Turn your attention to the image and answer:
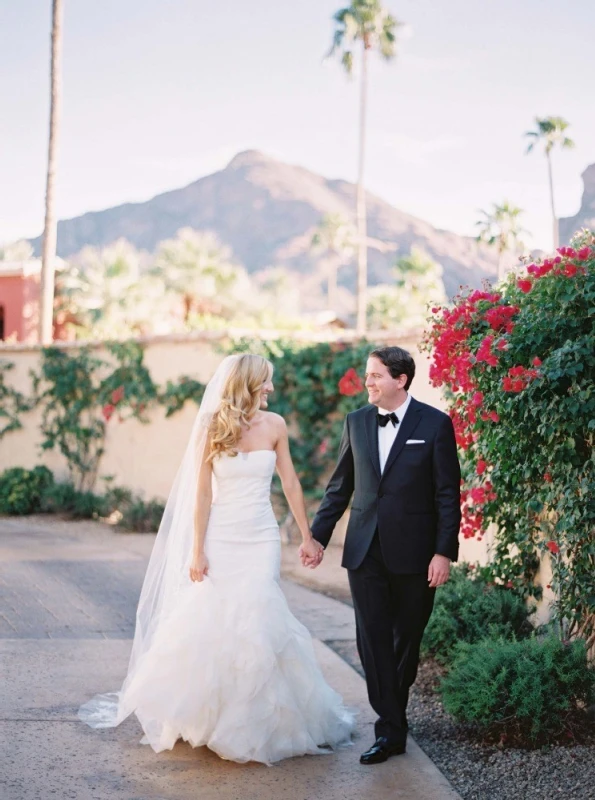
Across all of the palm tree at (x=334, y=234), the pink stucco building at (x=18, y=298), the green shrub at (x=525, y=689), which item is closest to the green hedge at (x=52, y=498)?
the green shrub at (x=525, y=689)

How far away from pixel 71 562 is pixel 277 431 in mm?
5194

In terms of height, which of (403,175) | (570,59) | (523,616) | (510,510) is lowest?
(523,616)

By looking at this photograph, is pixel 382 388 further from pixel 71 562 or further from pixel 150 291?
pixel 150 291

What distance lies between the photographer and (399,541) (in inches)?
162

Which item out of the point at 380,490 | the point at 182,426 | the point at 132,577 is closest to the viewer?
the point at 380,490

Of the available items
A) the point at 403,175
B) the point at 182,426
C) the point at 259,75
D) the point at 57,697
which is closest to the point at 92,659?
the point at 57,697

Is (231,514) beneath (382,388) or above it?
beneath

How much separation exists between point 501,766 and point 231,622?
1376mm

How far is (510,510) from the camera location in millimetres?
5289

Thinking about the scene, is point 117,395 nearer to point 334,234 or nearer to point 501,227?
point 501,227

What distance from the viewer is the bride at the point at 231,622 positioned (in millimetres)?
4098

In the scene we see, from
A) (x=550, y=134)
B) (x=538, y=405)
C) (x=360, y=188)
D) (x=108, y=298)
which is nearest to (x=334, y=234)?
(x=550, y=134)

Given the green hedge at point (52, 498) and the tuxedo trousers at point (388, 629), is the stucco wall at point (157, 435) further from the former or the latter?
the tuxedo trousers at point (388, 629)

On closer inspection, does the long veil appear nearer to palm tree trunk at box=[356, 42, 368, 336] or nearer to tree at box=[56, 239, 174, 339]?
tree at box=[56, 239, 174, 339]
